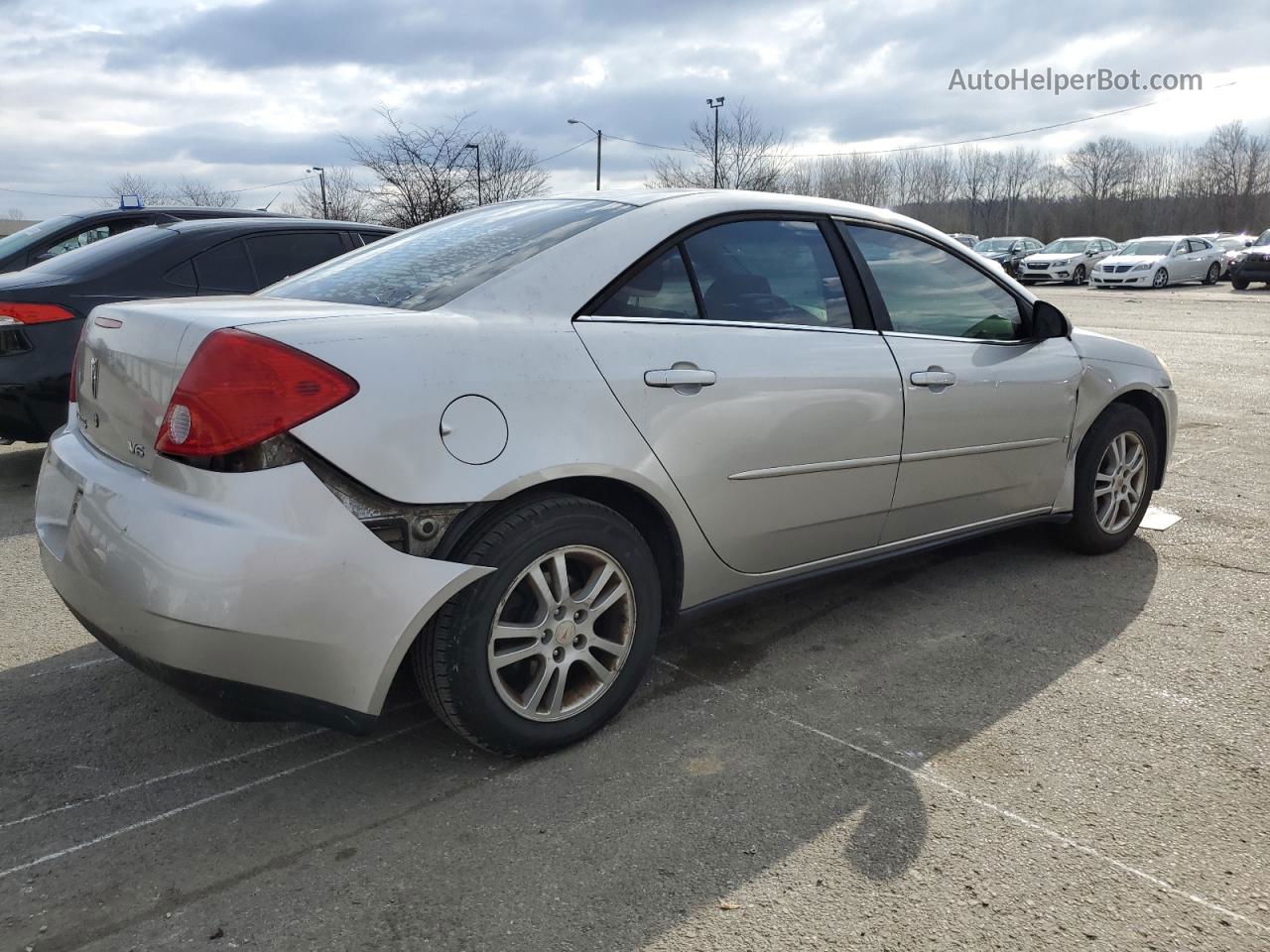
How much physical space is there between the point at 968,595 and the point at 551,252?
2367 millimetres

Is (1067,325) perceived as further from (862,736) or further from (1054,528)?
(862,736)

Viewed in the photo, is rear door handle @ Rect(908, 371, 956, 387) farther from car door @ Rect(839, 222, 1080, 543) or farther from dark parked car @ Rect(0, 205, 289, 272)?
dark parked car @ Rect(0, 205, 289, 272)

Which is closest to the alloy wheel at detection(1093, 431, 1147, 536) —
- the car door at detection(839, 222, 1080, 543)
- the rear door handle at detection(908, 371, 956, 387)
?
the car door at detection(839, 222, 1080, 543)

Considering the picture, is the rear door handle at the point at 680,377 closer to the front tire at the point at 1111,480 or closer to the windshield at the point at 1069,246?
the front tire at the point at 1111,480

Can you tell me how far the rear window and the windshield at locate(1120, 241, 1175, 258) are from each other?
104 ft

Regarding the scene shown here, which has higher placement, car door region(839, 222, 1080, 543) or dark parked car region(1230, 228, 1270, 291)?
dark parked car region(1230, 228, 1270, 291)

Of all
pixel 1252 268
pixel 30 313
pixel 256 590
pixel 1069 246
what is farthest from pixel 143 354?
pixel 1069 246

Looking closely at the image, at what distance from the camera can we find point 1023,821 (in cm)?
250

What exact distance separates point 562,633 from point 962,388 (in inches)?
75.7

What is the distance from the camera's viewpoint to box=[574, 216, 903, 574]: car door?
290 centimetres

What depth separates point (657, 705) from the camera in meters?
3.13

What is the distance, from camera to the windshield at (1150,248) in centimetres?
3047

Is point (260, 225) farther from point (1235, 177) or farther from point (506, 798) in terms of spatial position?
point (1235, 177)

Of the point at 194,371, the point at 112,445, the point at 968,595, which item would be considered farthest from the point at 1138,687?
the point at 112,445
